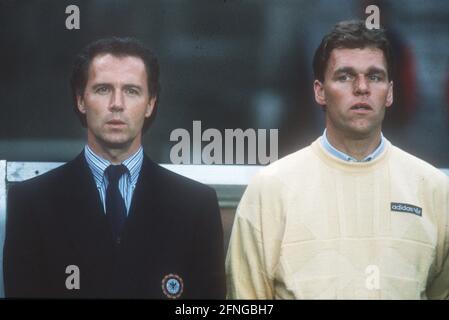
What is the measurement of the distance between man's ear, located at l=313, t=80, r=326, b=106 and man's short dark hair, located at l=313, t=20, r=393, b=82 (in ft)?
0.07

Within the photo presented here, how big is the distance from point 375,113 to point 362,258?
556 mm

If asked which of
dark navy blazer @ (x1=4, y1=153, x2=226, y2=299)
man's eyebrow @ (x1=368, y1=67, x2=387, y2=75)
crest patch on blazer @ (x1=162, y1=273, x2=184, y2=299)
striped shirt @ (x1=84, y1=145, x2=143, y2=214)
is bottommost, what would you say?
crest patch on blazer @ (x1=162, y1=273, x2=184, y2=299)

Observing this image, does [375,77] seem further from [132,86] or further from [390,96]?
[132,86]

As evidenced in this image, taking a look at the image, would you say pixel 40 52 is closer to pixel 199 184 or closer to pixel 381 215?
pixel 199 184

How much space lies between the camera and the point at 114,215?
3.49 m

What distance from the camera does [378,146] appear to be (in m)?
3.49

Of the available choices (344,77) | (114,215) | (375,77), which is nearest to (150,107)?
(114,215)

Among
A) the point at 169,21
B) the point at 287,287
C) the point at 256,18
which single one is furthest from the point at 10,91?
the point at 287,287

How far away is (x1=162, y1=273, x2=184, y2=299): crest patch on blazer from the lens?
3.48 m

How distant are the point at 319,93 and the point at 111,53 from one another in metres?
0.82

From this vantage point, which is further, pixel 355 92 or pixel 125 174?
pixel 125 174

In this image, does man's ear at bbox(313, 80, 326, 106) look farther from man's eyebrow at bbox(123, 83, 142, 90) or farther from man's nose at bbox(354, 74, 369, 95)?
man's eyebrow at bbox(123, 83, 142, 90)

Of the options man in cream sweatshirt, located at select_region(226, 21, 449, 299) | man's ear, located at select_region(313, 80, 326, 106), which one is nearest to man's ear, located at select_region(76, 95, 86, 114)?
man in cream sweatshirt, located at select_region(226, 21, 449, 299)

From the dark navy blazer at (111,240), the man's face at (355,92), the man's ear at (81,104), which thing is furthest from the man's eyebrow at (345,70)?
the man's ear at (81,104)
